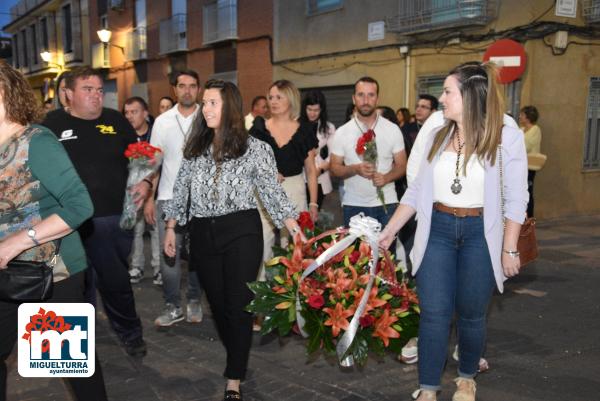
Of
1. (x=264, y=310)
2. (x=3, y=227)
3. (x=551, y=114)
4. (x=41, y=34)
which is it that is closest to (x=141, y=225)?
(x=264, y=310)

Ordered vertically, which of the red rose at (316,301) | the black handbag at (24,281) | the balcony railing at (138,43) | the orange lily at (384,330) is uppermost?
the balcony railing at (138,43)

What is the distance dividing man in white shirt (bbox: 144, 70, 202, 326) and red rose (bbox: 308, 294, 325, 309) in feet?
7.79

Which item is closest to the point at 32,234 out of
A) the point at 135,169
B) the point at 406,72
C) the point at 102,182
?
the point at 102,182

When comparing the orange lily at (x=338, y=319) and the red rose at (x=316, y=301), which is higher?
the red rose at (x=316, y=301)

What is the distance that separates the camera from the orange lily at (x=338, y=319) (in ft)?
10.6

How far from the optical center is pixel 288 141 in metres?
5.34

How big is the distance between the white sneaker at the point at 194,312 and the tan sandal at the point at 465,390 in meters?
2.58

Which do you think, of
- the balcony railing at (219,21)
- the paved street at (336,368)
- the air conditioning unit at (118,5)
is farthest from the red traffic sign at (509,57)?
the air conditioning unit at (118,5)

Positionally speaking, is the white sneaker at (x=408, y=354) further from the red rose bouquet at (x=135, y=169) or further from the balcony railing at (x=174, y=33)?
the balcony railing at (x=174, y=33)

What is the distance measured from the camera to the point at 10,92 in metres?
2.68

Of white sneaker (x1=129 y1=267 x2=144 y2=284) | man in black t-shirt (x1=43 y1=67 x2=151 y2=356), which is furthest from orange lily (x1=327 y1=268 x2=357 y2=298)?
white sneaker (x1=129 y1=267 x2=144 y2=284)

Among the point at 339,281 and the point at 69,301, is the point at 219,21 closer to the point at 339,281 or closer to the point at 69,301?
→ the point at 339,281

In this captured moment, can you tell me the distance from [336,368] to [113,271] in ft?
5.87

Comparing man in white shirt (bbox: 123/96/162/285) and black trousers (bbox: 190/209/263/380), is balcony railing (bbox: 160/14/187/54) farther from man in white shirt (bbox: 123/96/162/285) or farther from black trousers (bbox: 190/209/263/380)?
black trousers (bbox: 190/209/263/380)
